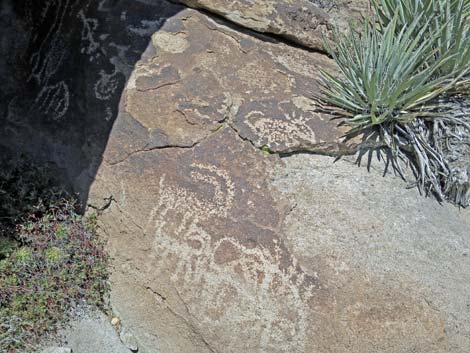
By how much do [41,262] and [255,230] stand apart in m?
1.12

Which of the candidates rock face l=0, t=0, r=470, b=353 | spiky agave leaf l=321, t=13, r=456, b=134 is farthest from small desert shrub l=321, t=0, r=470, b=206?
rock face l=0, t=0, r=470, b=353

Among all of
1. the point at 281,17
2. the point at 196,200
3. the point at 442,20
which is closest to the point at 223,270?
the point at 196,200

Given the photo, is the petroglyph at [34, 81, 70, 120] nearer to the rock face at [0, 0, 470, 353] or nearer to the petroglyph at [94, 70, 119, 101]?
the rock face at [0, 0, 470, 353]

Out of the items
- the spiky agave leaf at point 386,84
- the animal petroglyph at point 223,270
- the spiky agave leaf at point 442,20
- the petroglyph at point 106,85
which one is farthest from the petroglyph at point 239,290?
the spiky agave leaf at point 442,20

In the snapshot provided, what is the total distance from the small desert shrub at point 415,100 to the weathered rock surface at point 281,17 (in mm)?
250

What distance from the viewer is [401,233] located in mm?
3037

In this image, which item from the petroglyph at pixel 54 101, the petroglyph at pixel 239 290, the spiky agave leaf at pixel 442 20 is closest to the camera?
the petroglyph at pixel 239 290

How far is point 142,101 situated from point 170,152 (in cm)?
35

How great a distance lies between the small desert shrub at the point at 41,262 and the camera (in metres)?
2.92

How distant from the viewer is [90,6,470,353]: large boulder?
2.81m

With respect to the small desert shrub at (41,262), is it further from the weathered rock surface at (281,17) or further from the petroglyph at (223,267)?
the weathered rock surface at (281,17)

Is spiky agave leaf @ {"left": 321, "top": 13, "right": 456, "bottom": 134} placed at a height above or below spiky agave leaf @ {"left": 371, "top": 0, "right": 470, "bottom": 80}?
below

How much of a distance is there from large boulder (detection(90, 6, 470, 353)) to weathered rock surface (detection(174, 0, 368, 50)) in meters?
0.33

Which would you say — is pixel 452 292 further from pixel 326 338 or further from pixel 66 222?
pixel 66 222
